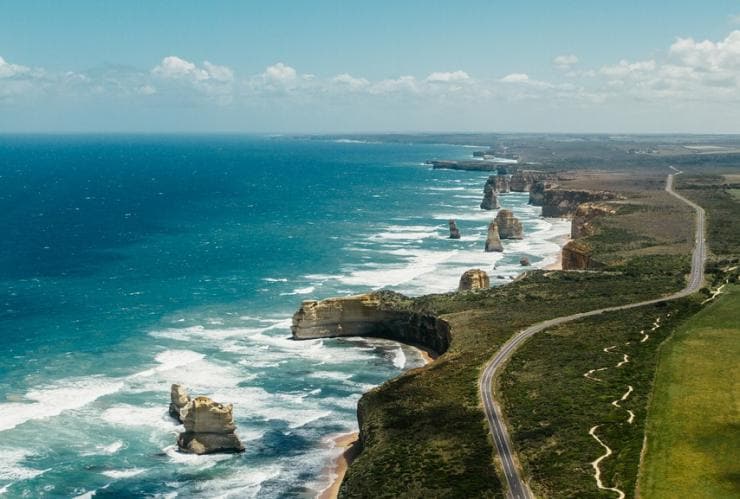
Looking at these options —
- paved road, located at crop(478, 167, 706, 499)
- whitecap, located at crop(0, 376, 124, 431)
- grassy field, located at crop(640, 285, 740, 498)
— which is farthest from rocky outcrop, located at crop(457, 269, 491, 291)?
whitecap, located at crop(0, 376, 124, 431)

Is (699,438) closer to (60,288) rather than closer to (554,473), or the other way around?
(554,473)

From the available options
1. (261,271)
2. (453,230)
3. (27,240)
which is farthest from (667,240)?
(27,240)

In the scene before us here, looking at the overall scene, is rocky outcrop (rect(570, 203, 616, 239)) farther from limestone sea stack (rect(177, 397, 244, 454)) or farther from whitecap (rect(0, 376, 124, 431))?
limestone sea stack (rect(177, 397, 244, 454))

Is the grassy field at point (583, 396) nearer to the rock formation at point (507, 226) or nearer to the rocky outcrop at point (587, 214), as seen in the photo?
the rocky outcrop at point (587, 214)

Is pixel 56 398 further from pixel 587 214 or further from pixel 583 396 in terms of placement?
pixel 587 214

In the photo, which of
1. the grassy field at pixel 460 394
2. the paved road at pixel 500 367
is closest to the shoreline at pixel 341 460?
the grassy field at pixel 460 394
